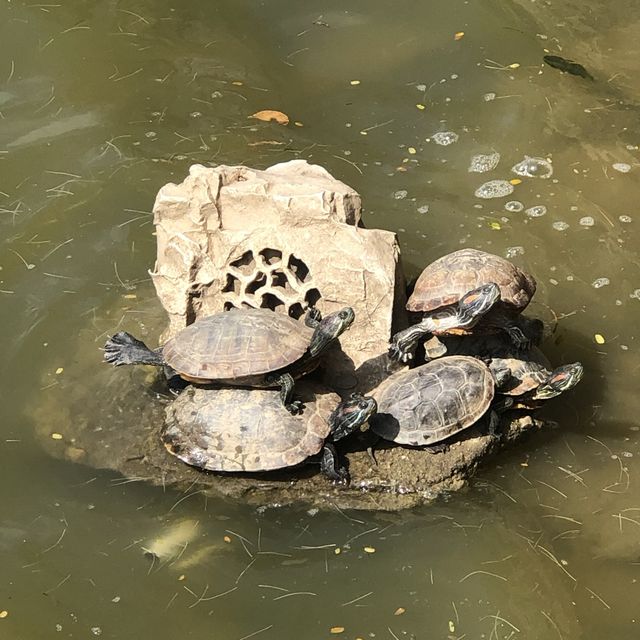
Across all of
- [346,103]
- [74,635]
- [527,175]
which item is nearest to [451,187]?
[527,175]

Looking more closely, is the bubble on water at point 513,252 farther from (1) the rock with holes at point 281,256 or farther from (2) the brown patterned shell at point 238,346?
(2) the brown patterned shell at point 238,346

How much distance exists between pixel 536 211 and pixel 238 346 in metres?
3.47

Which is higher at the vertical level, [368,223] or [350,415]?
[350,415]

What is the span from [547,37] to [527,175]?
7.97 feet

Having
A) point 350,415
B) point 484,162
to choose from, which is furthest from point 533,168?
point 350,415

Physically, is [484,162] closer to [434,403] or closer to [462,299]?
[462,299]

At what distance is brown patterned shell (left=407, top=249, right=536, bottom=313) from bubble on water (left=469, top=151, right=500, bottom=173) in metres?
2.24

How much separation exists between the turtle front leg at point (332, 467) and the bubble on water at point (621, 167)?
14.0 feet

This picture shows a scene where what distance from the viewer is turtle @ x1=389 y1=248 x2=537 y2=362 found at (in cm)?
552

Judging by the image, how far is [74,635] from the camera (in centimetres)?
448

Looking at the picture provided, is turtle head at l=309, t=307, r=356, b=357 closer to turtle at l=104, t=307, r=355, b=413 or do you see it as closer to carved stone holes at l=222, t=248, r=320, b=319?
turtle at l=104, t=307, r=355, b=413

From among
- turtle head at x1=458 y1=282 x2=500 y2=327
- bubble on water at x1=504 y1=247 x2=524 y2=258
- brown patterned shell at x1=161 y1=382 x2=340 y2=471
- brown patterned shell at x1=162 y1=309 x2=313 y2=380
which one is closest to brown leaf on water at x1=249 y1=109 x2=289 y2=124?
bubble on water at x1=504 y1=247 x2=524 y2=258

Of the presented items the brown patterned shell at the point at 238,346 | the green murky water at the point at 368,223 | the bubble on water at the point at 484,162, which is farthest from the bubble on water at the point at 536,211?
the brown patterned shell at the point at 238,346

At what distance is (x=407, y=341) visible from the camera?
5523 mm
